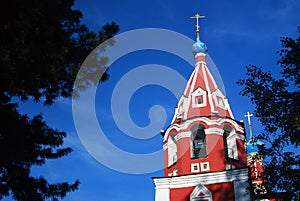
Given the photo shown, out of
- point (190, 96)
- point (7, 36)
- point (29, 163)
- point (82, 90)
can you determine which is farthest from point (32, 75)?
point (190, 96)

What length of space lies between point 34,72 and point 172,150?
1003 centimetres

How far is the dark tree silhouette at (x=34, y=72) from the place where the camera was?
6.66 metres

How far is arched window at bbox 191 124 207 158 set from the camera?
51.6ft

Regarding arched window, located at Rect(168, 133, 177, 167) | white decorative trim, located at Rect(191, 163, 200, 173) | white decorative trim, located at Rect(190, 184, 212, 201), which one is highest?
arched window, located at Rect(168, 133, 177, 167)

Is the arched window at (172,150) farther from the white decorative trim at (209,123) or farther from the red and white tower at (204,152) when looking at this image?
the white decorative trim at (209,123)

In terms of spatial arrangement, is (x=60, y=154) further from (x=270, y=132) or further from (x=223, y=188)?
(x=223, y=188)

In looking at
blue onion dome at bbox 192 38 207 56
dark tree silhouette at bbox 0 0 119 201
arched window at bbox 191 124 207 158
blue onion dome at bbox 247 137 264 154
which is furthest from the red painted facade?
dark tree silhouette at bbox 0 0 119 201

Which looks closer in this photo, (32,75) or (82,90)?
(32,75)

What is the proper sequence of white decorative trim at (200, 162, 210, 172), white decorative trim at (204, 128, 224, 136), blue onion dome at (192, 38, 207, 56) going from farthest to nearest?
blue onion dome at (192, 38, 207, 56) → white decorative trim at (204, 128, 224, 136) → white decorative trim at (200, 162, 210, 172)

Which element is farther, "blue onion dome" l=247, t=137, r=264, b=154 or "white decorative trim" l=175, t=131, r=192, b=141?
"white decorative trim" l=175, t=131, r=192, b=141

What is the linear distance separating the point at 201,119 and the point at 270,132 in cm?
556

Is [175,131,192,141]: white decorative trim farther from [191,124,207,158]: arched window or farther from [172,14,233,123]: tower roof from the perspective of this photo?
[172,14,233,123]: tower roof

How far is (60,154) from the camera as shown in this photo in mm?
9328

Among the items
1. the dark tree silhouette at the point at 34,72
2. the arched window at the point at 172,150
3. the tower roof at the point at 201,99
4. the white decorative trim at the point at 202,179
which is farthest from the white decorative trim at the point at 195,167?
the dark tree silhouette at the point at 34,72
